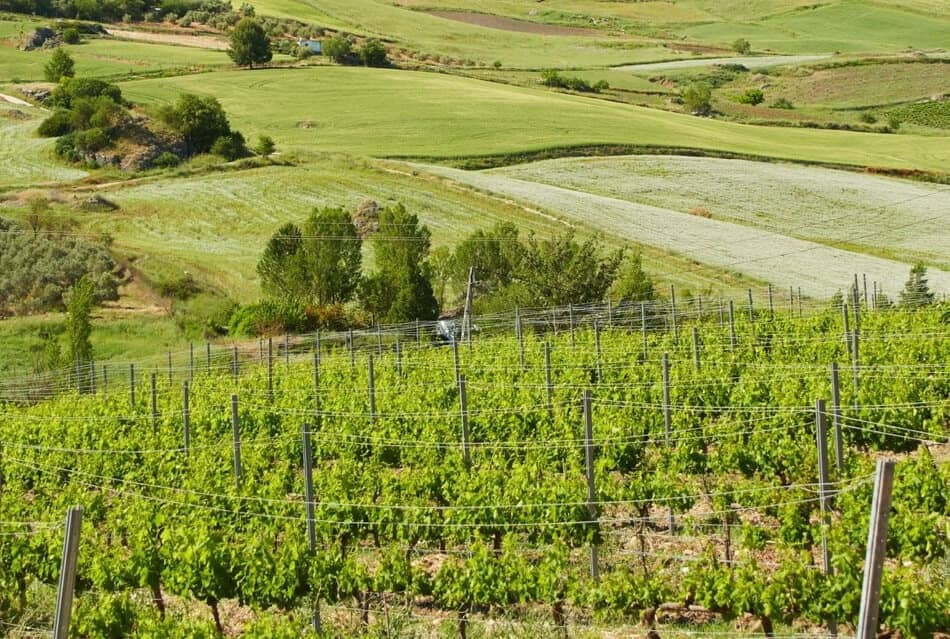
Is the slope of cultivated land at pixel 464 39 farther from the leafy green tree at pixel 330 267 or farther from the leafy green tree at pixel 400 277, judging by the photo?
the leafy green tree at pixel 330 267

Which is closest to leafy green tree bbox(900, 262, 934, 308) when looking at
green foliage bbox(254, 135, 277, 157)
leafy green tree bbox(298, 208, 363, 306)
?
leafy green tree bbox(298, 208, 363, 306)

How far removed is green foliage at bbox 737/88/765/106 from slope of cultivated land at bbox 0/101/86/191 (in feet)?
156

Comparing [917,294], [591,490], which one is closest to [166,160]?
[917,294]

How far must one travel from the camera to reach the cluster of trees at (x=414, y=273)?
Result: 37.8 meters

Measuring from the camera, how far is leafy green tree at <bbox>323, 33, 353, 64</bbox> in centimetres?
9119

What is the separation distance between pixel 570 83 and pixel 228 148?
33.4 m

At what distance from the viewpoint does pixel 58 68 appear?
78.4 metres

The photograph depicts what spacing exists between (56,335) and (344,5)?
3331 inches

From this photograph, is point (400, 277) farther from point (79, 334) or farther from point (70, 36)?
point (70, 36)

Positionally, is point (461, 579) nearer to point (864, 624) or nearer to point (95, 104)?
point (864, 624)

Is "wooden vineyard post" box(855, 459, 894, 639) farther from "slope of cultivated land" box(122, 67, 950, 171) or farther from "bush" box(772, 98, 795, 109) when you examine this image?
"bush" box(772, 98, 795, 109)

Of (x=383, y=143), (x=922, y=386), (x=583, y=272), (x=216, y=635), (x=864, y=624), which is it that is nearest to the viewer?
(x=864, y=624)

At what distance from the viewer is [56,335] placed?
39969mm

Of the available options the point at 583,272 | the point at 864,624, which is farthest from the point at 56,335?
the point at 864,624
